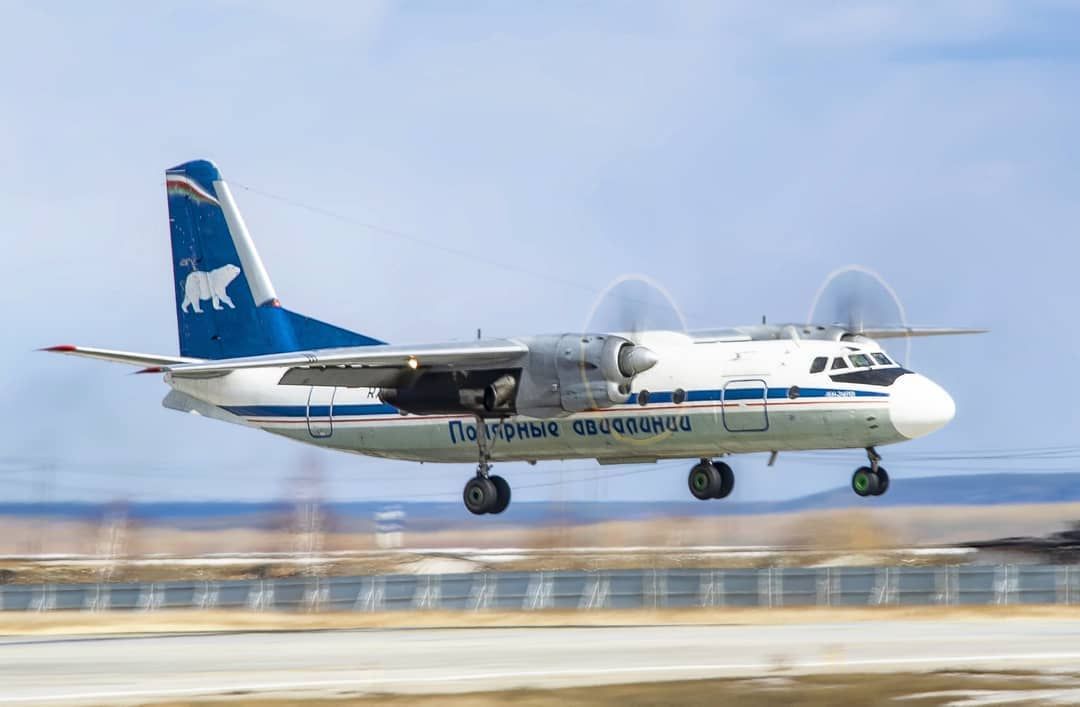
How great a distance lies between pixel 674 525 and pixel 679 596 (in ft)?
25.5

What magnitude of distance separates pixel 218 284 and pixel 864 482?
66.6ft

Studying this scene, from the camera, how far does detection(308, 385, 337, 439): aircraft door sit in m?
46.5

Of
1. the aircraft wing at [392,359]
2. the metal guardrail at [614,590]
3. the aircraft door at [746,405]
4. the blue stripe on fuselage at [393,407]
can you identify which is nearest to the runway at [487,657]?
the metal guardrail at [614,590]

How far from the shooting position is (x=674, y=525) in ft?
176

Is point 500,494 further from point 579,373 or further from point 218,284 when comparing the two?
point 218,284

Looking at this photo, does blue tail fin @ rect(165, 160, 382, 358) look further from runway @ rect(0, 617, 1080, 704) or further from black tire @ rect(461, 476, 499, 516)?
runway @ rect(0, 617, 1080, 704)

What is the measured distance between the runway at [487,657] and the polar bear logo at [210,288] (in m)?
13.3

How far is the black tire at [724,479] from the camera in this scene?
43.9 m

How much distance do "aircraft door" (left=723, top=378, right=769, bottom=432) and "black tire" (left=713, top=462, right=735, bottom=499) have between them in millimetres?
3170

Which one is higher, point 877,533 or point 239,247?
point 239,247

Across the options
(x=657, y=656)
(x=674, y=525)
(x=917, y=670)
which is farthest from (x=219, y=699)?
(x=674, y=525)

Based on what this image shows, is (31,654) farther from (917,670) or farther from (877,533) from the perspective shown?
(877,533)

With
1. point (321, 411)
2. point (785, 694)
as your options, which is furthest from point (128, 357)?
point (785, 694)

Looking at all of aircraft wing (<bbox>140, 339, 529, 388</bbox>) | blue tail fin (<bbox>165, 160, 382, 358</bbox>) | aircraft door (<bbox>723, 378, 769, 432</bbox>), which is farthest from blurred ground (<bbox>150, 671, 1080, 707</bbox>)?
blue tail fin (<bbox>165, 160, 382, 358</bbox>)
